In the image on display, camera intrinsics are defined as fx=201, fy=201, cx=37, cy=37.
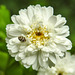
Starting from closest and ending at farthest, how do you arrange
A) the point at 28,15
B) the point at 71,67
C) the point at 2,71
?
the point at 28,15 < the point at 71,67 < the point at 2,71

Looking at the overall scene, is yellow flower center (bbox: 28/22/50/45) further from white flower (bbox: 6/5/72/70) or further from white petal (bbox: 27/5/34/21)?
white petal (bbox: 27/5/34/21)

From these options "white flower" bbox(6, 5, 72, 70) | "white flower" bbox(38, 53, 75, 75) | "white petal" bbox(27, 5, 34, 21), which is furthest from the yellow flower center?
"white flower" bbox(38, 53, 75, 75)

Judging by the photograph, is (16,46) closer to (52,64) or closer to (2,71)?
(52,64)

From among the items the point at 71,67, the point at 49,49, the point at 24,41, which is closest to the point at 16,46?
the point at 24,41

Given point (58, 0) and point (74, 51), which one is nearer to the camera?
point (74, 51)

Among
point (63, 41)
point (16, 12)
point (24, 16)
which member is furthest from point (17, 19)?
point (16, 12)

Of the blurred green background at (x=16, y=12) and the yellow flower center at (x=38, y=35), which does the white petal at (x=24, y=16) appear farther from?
the blurred green background at (x=16, y=12)
